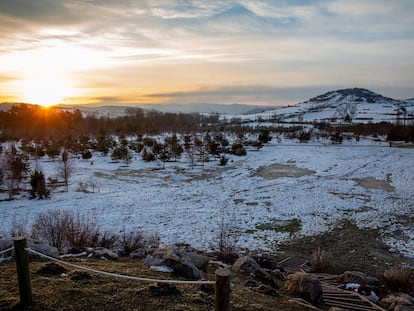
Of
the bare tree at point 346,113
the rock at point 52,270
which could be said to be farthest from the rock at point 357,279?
the bare tree at point 346,113

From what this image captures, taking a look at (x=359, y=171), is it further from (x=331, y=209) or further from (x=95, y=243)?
(x=95, y=243)

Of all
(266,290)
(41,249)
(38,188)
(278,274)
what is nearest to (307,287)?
(266,290)

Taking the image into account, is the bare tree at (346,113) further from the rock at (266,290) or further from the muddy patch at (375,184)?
the rock at (266,290)

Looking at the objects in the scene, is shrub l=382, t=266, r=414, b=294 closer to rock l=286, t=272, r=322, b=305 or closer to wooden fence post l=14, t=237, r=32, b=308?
rock l=286, t=272, r=322, b=305

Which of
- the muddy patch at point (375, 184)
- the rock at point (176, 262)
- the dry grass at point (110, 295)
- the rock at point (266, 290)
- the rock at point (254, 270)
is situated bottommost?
the muddy patch at point (375, 184)

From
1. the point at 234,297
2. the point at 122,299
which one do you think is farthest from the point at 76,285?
the point at 234,297

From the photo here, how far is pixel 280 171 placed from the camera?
88.6ft

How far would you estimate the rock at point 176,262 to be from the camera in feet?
21.6

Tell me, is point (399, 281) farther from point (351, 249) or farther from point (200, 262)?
point (200, 262)

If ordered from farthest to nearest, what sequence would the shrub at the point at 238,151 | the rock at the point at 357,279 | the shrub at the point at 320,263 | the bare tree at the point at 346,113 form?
the bare tree at the point at 346,113 < the shrub at the point at 238,151 < the shrub at the point at 320,263 < the rock at the point at 357,279

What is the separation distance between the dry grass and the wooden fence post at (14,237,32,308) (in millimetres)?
140

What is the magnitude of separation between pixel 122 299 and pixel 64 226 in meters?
5.28

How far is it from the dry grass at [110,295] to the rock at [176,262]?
1.46 feet

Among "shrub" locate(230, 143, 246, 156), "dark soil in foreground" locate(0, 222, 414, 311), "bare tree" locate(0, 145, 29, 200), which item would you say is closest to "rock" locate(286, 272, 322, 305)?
"dark soil in foreground" locate(0, 222, 414, 311)
